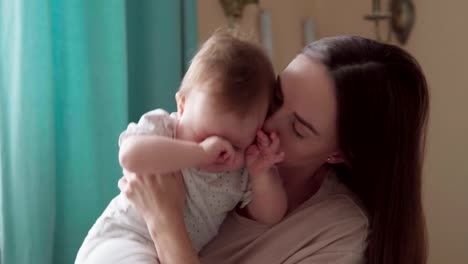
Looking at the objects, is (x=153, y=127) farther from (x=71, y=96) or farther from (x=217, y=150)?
(x=71, y=96)

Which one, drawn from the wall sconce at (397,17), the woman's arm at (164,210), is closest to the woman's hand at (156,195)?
the woman's arm at (164,210)

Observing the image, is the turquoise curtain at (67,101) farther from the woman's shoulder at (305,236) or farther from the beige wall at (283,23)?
the beige wall at (283,23)

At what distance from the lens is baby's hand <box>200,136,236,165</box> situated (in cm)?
118

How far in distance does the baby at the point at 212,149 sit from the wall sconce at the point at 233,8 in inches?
55.5

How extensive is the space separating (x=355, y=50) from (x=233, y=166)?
1.17 ft

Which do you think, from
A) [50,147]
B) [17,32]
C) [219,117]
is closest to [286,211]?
[219,117]

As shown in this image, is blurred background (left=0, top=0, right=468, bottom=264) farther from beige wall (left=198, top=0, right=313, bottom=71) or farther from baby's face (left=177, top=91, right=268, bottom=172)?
baby's face (left=177, top=91, right=268, bottom=172)

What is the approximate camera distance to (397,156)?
4.46 feet

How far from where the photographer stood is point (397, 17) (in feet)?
9.39

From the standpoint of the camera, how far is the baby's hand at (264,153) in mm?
1252

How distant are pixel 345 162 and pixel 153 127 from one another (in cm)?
45

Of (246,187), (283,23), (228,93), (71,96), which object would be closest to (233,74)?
(228,93)

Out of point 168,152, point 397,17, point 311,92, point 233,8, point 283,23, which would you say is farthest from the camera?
point 283,23

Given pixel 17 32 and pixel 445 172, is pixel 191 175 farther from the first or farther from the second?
pixel 445 172
